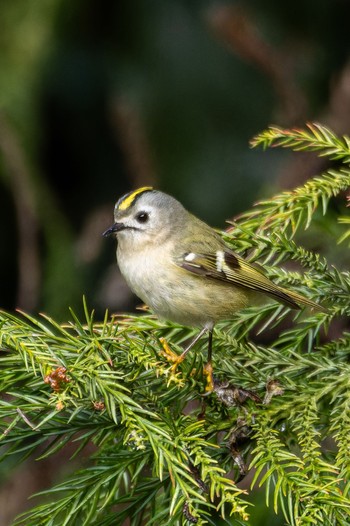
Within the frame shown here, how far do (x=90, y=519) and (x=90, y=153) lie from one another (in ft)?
6.78

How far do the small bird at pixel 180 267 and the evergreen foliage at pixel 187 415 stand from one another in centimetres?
22

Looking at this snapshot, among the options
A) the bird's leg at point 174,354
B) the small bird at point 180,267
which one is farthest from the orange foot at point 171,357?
the small bird at point 180,267

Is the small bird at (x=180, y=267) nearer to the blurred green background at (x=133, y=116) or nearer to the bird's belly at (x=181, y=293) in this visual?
the bird's belly at (x=181, y=293)

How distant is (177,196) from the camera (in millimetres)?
2980

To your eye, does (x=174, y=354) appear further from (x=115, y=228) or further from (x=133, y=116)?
(x=133, y=116)

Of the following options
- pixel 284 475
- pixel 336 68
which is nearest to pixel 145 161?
pixel 336 68

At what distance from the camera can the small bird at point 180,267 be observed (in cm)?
192

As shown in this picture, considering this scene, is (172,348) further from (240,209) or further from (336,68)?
(336,68)

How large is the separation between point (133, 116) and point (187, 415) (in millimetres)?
1798

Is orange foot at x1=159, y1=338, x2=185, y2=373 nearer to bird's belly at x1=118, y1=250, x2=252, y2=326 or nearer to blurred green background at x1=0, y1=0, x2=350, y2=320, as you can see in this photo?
bird's belly at x1=118, y1=250, x2=252, y2=326

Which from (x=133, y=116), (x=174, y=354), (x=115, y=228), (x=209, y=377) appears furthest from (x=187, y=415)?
(x=133, y=116)

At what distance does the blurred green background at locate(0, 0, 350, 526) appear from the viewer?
8.99 feet

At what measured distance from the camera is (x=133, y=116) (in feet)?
9.89

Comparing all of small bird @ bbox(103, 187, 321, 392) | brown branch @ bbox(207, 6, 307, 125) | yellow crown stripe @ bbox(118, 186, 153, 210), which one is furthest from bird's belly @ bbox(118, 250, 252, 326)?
brown branch @ bbox(207, 6, 307, 125)
